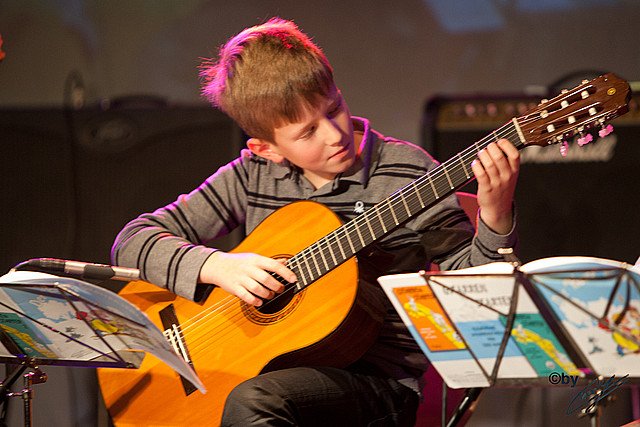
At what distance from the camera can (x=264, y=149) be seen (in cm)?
175

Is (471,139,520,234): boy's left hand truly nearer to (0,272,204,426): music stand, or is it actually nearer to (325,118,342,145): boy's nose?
(325,118,342,145): boy's nose

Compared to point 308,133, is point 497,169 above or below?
below

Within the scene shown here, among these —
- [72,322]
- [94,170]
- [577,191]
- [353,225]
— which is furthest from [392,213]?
[94,170]

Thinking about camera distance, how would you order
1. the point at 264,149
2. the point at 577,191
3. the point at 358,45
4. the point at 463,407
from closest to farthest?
the point at 463,407, the point at 264,149, the point at 577,191, the point at 358,45

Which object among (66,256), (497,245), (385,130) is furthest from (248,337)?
(385,130)

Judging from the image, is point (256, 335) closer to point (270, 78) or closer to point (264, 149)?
point (264, 149)

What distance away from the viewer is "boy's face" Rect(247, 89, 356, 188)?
62.4 inches

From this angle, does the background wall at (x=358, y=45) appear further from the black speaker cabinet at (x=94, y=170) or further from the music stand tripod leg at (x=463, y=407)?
the music stand tripod leg at (x=463, y=407)

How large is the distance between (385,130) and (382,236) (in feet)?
5.64

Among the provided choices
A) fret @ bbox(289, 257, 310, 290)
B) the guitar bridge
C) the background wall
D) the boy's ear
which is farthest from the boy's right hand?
the background wall

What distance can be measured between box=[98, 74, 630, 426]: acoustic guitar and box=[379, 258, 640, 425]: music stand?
0.29 meters

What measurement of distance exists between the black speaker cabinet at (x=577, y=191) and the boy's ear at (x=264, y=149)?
3.24 ft

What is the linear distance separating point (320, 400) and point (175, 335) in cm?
43

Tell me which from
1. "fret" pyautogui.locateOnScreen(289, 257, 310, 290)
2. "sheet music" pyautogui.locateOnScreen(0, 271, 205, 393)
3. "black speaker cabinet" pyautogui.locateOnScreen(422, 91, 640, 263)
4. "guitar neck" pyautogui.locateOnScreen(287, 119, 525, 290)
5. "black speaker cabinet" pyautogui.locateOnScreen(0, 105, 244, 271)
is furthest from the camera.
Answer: "black speaker cabinet" pyautogui.locateOnScreen(0, 105, 244, 271)
